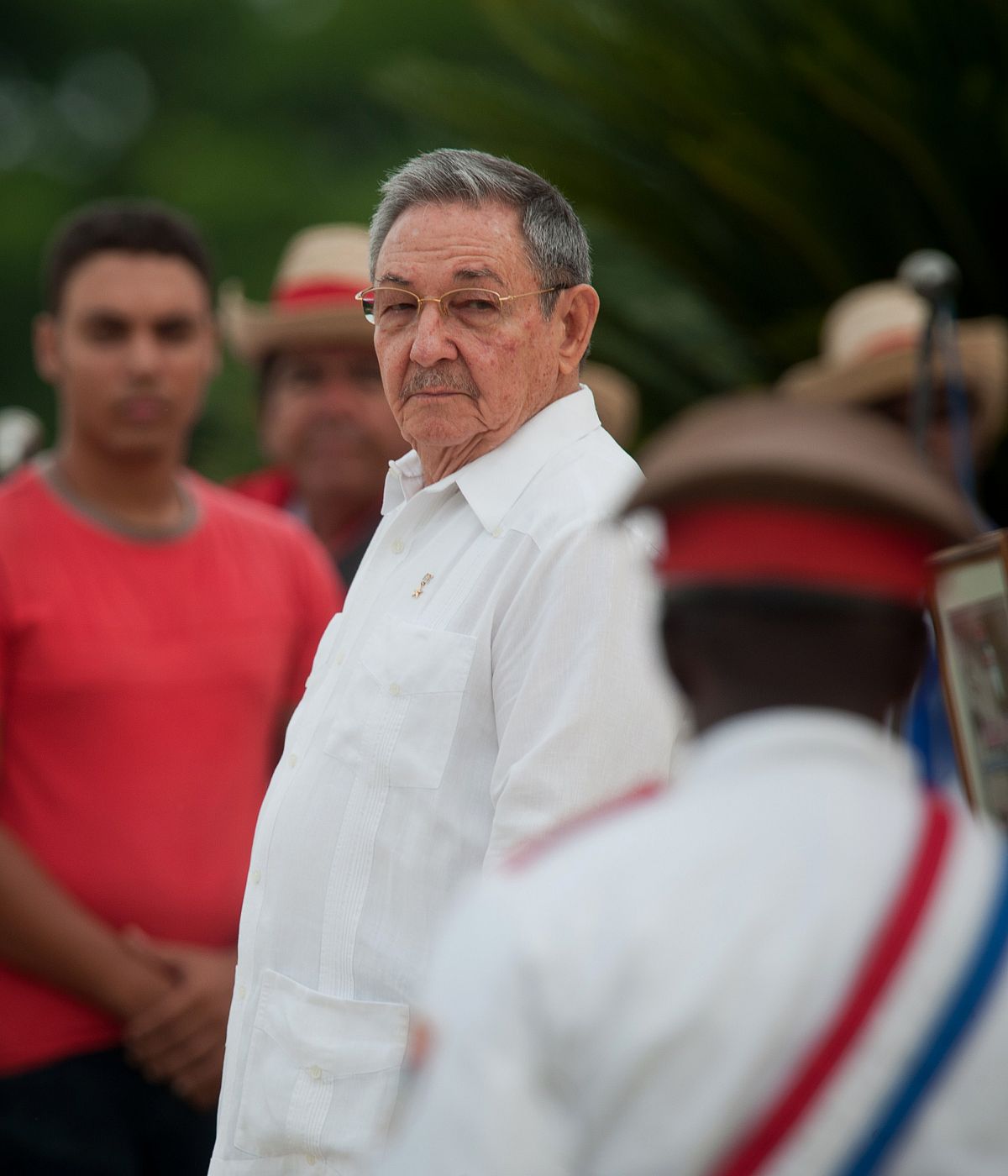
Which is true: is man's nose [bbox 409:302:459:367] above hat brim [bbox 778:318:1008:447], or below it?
below

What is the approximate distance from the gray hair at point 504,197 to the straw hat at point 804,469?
1.27m

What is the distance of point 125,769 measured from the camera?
3.71 metres

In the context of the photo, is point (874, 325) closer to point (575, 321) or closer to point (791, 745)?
point (575, 321)

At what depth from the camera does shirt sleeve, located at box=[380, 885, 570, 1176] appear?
134 cm

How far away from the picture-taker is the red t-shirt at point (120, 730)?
3682mm

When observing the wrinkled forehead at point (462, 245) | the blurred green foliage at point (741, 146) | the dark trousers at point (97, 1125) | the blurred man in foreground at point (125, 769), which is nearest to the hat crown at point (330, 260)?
the blurred green foliage at point (741, 146)

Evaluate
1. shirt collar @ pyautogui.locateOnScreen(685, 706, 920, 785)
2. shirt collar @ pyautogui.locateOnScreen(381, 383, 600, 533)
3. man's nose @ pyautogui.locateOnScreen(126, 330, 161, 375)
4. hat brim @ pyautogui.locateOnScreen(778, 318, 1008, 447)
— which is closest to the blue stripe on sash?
shirt collar @ pyautogui.locateOnScreen(685, 706, 920, 785)

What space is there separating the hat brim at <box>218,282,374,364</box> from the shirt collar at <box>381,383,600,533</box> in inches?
98.2

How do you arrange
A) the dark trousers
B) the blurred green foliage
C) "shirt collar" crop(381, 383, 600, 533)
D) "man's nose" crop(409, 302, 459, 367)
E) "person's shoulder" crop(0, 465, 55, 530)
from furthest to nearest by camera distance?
the blurred green foliage → "person's shoulder" crop(0, 465, 55, 530) → the dark trousers → "man's nose" crop(409, 302, 459, 367) → "shirt collar" crop(381, 383, 600, 533)

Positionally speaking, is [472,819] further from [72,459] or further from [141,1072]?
[72,459]

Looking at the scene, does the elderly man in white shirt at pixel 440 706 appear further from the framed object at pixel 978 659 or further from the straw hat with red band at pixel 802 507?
the straw hat with red band at pixel 802 507

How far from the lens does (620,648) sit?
94.3 inches

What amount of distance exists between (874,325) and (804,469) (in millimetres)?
3984

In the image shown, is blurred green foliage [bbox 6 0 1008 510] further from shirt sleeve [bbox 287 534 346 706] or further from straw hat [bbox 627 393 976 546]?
straw hat [bbox 627 393 976 546]
